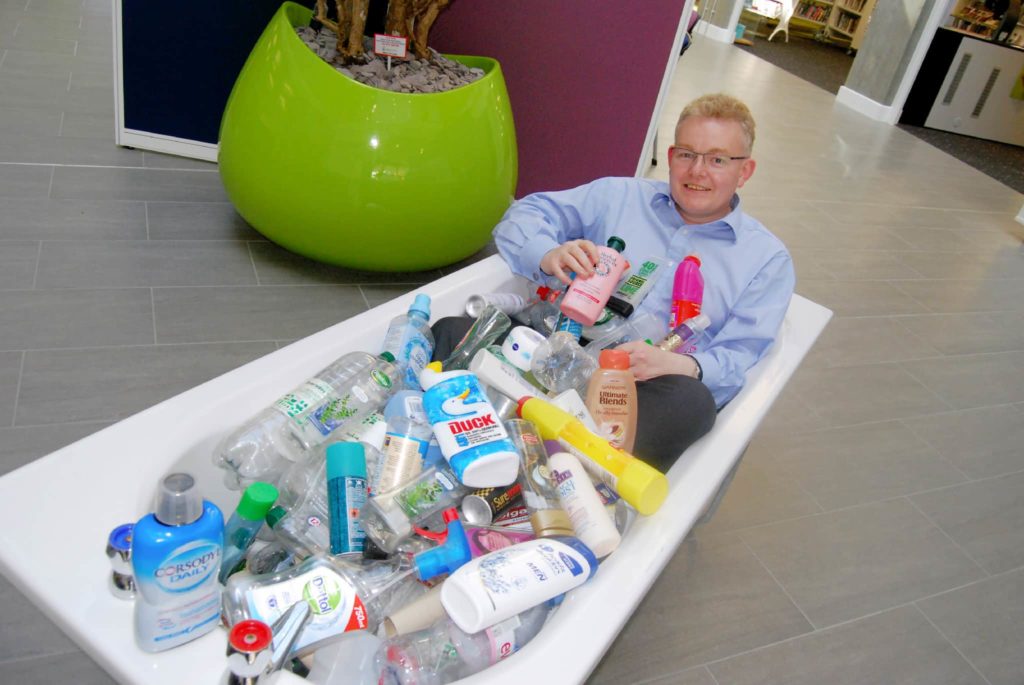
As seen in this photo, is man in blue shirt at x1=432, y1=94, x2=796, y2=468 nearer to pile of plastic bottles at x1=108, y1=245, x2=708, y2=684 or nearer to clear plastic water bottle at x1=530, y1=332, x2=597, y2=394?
clear plastic water bottle at x1=530, y1=332, x2=597, y2=394

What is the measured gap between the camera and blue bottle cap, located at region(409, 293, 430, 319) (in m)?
1.60

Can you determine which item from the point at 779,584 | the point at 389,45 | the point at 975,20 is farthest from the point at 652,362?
the point at 975,20

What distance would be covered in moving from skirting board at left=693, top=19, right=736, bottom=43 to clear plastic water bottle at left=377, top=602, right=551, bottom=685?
987cm

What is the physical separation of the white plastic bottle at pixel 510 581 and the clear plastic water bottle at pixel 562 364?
50 cm

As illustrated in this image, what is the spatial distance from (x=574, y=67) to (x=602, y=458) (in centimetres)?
229

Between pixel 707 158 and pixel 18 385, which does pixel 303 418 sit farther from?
pixel 18 385

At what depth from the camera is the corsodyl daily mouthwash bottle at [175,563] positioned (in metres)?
0.87

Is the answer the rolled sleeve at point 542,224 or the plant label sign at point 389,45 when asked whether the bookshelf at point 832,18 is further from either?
the rolled sleeve at point 542,224

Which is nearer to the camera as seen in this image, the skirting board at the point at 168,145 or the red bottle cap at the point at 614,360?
the red bottle cap at the point at 614,360

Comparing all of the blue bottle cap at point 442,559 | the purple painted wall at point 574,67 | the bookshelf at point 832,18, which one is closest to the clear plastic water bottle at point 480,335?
the blue bottle cap at point 442,559

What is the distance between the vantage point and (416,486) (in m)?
1.31

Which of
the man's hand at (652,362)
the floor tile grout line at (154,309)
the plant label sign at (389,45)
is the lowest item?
the floor tile grout line at (154,309)

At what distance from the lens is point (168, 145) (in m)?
3.48

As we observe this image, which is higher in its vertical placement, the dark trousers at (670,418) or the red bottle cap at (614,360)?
the red bottle cap at (614,360)
